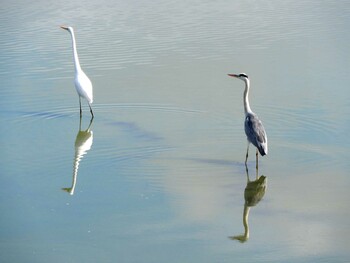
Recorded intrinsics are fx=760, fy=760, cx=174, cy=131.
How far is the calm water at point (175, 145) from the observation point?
6.43m

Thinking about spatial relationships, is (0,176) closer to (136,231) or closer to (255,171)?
(136,231)

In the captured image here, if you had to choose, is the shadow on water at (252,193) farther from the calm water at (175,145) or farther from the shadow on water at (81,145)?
the shadow on water at (81,145)

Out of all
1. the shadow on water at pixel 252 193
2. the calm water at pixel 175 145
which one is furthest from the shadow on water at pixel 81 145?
the shadow on water at pixel 252 193

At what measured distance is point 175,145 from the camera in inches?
344

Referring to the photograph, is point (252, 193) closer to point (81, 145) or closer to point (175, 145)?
point (175, 145)

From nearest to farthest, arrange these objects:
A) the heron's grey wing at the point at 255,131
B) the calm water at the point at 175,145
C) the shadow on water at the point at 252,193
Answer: the calm water at the point at 175,145 < the shadow on water at the point at 252,193 < the heron's grey wing at the point at 255,131

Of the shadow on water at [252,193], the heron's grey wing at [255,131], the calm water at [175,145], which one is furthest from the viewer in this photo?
the heron's grey wing at [255,131]

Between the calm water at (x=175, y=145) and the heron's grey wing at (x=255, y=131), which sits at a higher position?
the heron's grey wing at (x=255, y=131)

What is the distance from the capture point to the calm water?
6.43 meters

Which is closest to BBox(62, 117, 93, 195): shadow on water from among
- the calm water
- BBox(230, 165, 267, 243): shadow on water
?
the calm water

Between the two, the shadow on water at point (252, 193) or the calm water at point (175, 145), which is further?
the shadow on water at point (252, 193)

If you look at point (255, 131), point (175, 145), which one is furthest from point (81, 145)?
point (255, 131)

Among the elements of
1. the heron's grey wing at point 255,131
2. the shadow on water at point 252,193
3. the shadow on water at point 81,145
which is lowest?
the shadow on water at point 81,145

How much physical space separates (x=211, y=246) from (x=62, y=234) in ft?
4.37
